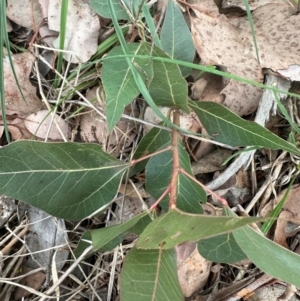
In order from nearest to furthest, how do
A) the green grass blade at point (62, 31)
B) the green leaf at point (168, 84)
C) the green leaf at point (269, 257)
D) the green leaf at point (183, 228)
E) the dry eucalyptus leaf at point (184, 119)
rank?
the green leaf at point (183, 228), the green leaf at point (269, 257), the green leaf at point (168, 84), the green grass blade at point (62, 31), the dry eucalyptus leaf at point (184, 119)

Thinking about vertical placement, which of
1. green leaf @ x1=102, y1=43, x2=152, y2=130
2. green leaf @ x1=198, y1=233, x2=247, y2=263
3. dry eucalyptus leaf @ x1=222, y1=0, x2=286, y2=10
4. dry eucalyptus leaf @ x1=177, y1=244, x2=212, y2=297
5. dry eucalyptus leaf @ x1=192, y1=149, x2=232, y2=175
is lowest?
dry eucalyptus leaf @ x1=177, y1=244, x2=212, y2=297

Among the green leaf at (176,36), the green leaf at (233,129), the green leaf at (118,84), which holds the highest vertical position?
the green leaf at (176,36)

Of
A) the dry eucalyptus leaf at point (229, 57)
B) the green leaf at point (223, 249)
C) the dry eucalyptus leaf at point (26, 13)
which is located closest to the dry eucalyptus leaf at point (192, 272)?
the green leaf at point (223, 249)

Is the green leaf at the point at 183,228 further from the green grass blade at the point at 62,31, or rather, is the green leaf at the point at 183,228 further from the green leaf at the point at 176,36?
the green grass blade at the point at 62,31

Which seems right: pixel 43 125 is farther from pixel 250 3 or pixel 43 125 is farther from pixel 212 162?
pixel 250 3

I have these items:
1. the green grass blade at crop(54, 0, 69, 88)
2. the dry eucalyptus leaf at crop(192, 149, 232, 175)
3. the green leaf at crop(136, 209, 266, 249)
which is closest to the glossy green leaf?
the green grass blade at crop(54, 0, 69, 88)

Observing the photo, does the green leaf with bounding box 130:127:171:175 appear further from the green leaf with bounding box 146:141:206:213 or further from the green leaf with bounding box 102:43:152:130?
the green leaf with bounding box 102:43:152:130
